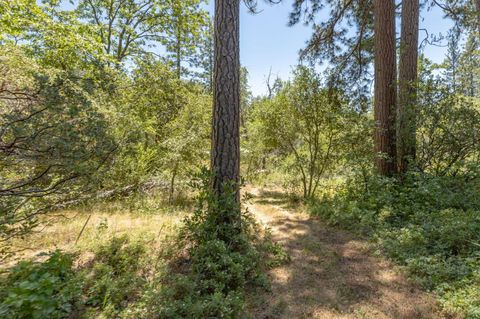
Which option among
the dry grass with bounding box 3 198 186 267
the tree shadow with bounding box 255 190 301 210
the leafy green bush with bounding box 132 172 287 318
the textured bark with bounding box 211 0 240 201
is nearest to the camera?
the leafy green bush with bounding box 132 172 287 318

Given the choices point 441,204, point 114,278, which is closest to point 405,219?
point 441,204

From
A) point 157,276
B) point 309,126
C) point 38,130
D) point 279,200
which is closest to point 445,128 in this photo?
point 309,126

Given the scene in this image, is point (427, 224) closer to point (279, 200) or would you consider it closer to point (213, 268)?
point (213, 268)

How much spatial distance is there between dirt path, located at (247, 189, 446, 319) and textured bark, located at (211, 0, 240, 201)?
4.32 ft

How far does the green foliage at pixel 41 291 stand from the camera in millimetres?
1624

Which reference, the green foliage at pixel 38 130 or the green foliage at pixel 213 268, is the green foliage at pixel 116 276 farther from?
the green foliage at pixel 38 130

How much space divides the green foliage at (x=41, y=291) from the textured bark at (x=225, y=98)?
1781mm

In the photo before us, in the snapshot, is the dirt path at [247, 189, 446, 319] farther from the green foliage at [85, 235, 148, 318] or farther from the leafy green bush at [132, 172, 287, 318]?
the green foliage at [85, 235, 148, 318]

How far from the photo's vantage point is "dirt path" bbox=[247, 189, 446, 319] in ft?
7.41

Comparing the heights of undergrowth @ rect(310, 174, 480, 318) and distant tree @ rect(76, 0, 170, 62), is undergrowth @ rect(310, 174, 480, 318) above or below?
below

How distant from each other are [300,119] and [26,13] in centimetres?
596

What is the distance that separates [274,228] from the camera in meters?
4.42

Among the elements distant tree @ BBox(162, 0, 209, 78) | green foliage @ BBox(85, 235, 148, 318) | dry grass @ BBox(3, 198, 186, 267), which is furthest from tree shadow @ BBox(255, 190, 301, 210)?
distant tree @ BBox(162, 0, 209, 78)

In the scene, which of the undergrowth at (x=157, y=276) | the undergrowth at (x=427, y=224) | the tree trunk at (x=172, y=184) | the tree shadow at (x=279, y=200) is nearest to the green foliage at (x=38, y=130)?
the undergrowth at (x=157, y=276)
